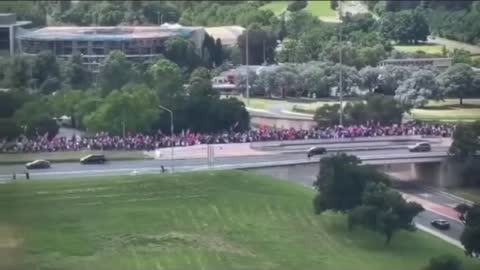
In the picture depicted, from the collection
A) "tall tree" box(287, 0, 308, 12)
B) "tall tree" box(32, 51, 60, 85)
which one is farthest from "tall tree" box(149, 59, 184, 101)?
"tall tree" box(287, 0, 308, 12)

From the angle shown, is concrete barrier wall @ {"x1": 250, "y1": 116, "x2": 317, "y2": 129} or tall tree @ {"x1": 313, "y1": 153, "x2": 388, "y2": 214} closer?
tall tree @ {"x1": 313, "y1": 153, "x2": 388, "y2": 214}

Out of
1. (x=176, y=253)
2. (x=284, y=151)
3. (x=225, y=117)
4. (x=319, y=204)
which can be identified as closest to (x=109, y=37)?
(x=225, y=117)

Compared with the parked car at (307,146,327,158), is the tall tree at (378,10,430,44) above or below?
above

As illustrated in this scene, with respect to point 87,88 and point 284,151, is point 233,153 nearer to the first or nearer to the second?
point 284,151

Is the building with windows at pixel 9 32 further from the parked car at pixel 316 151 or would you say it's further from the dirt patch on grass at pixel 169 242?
the dirt patch on grass at pixel 169 242

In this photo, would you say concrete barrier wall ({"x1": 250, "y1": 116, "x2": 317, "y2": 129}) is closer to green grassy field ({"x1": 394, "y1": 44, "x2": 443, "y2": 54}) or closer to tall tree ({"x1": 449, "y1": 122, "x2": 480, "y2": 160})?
green grassy field ({"x1": 394, "y1": 44, "x2": 443, "y2": 54})

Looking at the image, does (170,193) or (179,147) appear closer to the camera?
(170,193)
